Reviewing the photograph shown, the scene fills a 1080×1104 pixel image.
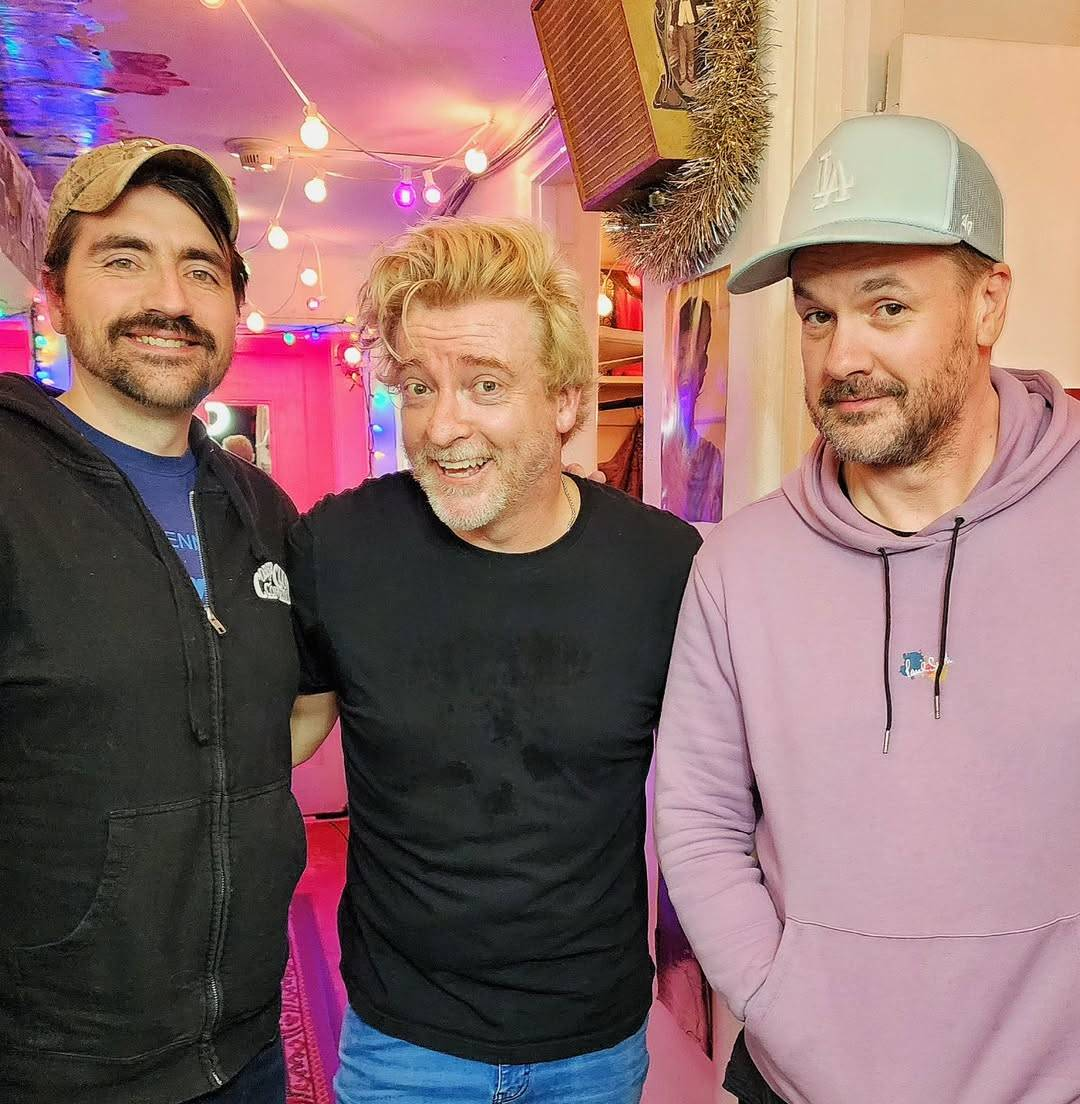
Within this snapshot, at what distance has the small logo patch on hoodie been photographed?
1105 mm

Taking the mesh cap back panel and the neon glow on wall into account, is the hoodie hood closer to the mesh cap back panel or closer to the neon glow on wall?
the mesh cap back panel

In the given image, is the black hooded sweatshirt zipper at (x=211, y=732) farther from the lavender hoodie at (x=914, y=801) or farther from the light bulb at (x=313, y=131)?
the light bulb at (x=313, y=131)

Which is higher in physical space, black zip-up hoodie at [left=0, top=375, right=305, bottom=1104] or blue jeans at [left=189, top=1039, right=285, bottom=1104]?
black zip-up hoodie at [left=0, top=375, right=305, bottom=1104]

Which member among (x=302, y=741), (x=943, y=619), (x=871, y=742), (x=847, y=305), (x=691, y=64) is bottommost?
(x=302, y=741)

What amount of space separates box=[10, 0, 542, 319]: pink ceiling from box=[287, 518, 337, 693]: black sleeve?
2.03 meters

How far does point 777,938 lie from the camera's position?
1179mm

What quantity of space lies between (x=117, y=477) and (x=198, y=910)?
574 mm

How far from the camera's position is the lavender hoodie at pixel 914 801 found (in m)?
1.07

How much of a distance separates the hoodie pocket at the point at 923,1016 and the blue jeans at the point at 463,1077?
0.32m

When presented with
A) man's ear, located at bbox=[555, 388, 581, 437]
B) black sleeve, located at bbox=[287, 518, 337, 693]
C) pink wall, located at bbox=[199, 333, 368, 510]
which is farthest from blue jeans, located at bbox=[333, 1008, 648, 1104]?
pink wall, located at bbox=[199, 333, 368, 510]

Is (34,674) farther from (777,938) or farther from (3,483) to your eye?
(777,938)

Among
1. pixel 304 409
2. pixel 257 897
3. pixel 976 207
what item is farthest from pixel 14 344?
pixel 976 207

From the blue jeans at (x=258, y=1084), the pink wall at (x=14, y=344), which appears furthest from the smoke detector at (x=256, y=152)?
the blue jeans at (x=258, y=1084)

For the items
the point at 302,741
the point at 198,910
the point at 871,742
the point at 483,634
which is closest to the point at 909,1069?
the point at 871,742
